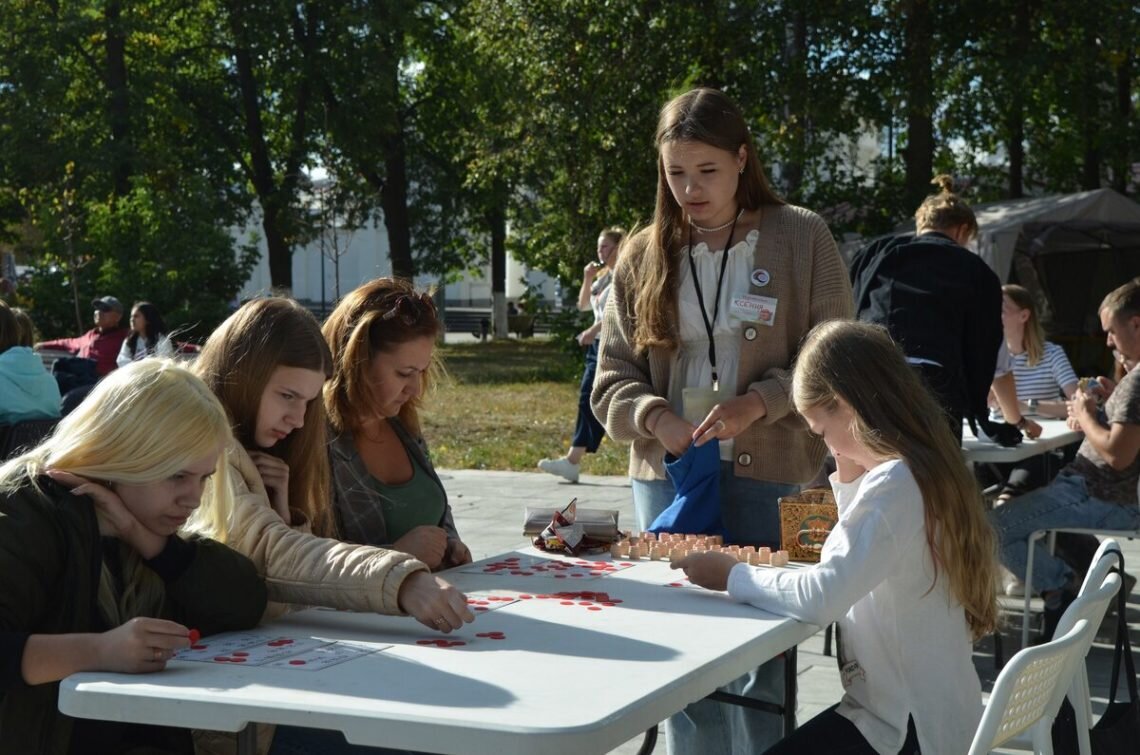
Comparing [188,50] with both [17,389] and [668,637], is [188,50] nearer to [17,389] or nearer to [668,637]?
[17,389]

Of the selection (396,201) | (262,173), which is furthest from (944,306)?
(262,173)

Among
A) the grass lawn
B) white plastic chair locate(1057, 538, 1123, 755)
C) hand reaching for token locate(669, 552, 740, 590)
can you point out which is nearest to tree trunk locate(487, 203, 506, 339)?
the grass lawn

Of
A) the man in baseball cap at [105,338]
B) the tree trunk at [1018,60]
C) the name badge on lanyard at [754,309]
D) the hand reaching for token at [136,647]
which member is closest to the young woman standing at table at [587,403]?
the man in baseball cap at [105,338]

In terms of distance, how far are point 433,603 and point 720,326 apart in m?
1.39

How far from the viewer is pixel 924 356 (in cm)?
518

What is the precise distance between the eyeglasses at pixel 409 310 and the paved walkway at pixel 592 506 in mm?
1632

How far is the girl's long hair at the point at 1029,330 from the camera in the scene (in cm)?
745

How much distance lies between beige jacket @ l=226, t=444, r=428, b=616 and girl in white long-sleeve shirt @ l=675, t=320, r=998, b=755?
0.65 meters

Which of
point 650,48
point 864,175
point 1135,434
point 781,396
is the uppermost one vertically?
point 650,48

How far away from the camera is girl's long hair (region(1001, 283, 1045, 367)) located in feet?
24.5

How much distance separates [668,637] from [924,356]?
3.14m

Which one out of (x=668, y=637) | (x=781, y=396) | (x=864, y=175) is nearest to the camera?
(x=668, y=637)

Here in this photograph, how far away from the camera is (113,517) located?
224cm

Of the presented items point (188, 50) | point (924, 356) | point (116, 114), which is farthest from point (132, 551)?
point (188, 50)
